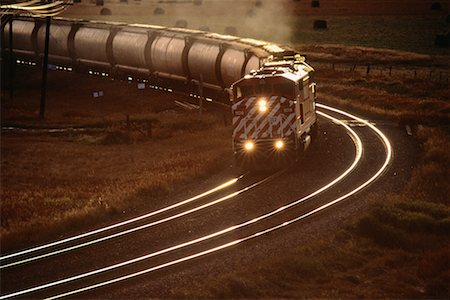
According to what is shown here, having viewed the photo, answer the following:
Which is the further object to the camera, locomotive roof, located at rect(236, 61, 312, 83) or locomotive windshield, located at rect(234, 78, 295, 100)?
locomotive roof, located at rect(236, 61, 312, 83)

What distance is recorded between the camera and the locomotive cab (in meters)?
30.6

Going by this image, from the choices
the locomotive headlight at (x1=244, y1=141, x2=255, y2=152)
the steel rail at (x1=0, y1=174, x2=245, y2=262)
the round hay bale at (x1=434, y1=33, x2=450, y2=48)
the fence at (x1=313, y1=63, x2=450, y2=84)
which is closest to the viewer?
the steel rail at (x1=0, y1=174, x2=245, y2=262)

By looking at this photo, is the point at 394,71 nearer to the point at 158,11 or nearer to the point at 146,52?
the point at 146,52

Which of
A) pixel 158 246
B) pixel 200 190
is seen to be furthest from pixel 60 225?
pixel 200 190

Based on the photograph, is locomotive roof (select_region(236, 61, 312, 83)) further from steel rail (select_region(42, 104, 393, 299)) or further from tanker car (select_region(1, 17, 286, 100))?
tanker car (select_region(1, 17, 286, 100))

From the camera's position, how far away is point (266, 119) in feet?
101

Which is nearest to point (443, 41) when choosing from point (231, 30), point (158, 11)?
point (231, 30)

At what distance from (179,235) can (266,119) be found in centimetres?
891

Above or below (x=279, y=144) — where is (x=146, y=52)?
below

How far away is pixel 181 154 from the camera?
122 ft

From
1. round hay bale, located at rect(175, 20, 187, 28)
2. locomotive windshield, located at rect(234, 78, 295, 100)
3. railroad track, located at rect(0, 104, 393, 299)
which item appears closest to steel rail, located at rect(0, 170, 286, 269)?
railroad track, located at rect(0, 104, 393, 299)

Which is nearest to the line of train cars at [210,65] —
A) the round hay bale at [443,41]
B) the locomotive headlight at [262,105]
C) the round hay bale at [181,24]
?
the locomotive headlight at [262,105]

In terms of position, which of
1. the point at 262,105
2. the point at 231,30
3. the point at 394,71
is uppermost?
the point at 262,105

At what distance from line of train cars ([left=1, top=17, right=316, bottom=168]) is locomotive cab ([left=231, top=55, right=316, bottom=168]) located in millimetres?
38
